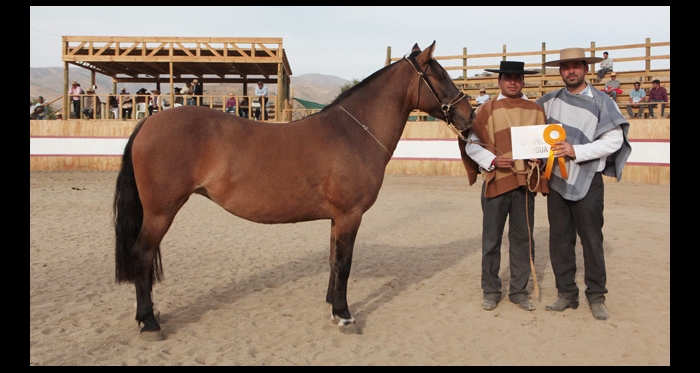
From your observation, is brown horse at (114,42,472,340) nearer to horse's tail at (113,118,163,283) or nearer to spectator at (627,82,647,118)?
horse's tail at (113,118,163,283)

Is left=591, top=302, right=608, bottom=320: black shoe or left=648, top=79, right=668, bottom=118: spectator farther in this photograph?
left=648, top=79, right=668, bottom=118: spectator

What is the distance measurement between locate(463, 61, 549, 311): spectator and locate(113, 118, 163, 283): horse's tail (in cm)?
308

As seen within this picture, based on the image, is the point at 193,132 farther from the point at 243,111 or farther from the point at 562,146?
the point at 243,111

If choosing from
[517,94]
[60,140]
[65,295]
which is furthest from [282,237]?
[60,140]

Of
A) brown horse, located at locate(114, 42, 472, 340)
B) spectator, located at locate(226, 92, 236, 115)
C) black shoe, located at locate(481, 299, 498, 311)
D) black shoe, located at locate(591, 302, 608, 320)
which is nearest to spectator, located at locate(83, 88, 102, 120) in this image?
spectator, located at locate(226, 92, 236, 115)

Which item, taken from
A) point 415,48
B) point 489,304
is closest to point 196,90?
point 415,48

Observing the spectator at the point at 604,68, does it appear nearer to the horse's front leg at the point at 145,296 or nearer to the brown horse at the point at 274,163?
the brown horse at the point at 274,163

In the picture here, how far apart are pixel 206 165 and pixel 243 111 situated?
55.4 ft

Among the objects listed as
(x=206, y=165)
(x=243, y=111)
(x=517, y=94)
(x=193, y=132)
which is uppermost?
(x=243, y=111)

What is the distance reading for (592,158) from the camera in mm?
4234

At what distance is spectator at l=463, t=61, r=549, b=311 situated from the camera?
14.8 feet

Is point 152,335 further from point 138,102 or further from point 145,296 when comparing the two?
point 138,102

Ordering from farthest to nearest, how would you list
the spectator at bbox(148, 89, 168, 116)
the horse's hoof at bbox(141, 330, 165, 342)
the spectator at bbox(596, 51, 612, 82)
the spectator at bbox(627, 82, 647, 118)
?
the spectator at bbox(148, 89, 168, 116) < the spectator at bbox(596, 51, 612, 82) < the spectator at bbox(627, 82, 647, 118) < the horse's hoof at bbox(141, 330, 165, 342)

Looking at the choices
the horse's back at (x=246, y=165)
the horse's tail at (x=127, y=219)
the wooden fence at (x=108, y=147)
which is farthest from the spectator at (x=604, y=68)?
the horse's tail at (x=127, y=219)
